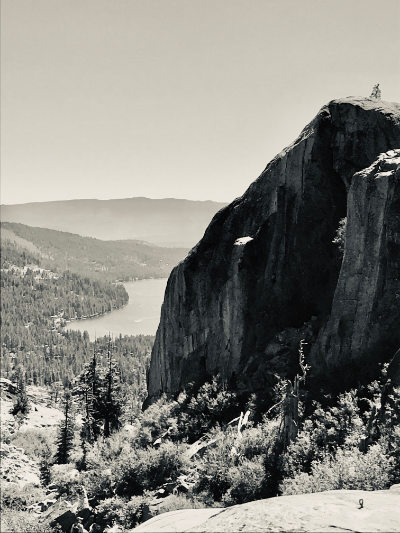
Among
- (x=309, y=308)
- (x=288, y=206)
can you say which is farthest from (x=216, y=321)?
(x=288, y=206)

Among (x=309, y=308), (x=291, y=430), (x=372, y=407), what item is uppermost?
(x=309, y=308)

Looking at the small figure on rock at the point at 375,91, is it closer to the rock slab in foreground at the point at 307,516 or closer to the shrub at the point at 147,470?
the shrub at the point at 147,470

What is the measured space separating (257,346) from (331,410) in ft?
40.1

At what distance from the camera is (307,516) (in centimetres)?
1049

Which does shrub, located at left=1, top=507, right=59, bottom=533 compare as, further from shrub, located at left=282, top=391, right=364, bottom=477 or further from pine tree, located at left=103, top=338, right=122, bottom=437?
pine tree, located at left=103, top=338, right=122, bottom=437

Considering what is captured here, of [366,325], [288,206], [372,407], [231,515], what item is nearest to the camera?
[231,515]

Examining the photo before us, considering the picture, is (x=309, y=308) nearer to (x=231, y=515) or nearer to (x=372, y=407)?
(x=372, y=407)

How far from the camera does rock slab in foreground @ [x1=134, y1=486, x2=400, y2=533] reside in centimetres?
1010

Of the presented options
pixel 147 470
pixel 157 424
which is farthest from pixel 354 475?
pixel 157 424

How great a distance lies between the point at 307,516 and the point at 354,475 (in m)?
5.90

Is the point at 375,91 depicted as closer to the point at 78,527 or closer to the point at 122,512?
the point at 122,512

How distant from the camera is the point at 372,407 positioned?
20469 mm

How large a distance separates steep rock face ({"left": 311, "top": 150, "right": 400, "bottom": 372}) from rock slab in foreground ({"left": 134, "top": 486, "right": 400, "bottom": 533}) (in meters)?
12.9

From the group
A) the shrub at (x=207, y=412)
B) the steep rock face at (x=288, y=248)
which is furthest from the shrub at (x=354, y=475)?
the shrub at (x=207, y=412)
